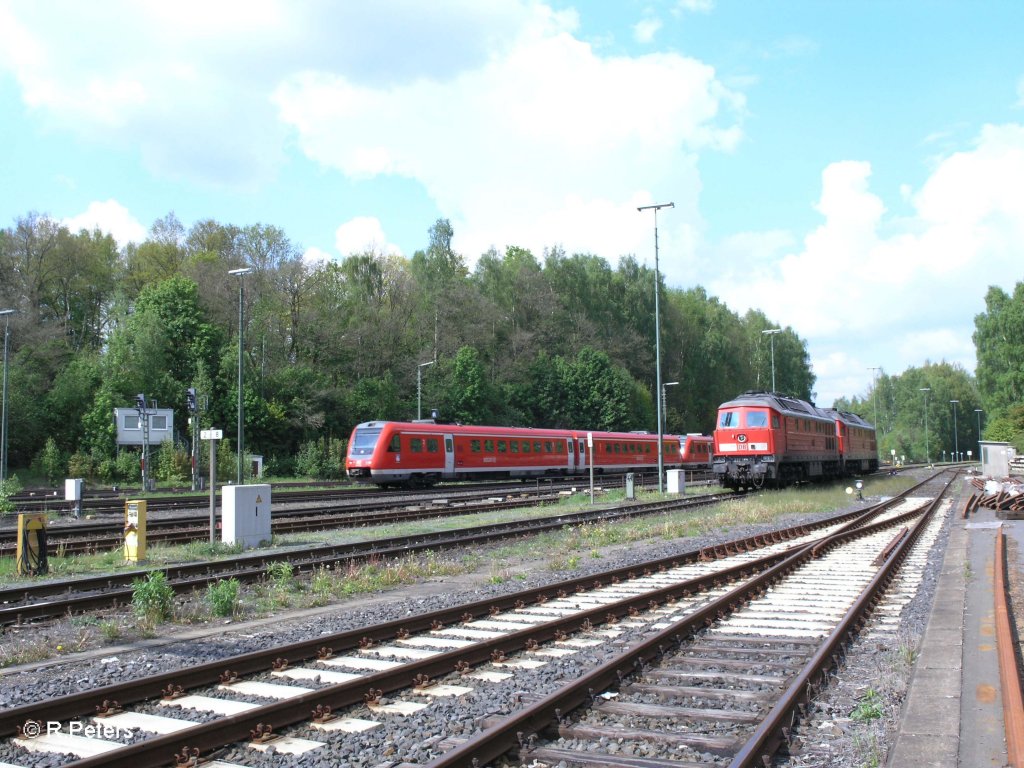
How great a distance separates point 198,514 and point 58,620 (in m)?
14.7

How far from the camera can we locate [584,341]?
71812mm

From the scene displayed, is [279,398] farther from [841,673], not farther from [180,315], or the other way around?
[841,673]

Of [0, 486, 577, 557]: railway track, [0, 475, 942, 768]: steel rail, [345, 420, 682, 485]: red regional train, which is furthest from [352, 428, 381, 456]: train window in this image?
[0, 475, 942, 768]: steel rail

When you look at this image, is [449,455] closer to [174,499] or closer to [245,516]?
[174,499]

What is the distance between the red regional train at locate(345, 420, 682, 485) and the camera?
111 ft

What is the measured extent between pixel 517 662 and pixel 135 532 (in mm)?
9156

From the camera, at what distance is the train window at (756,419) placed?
1203 inches

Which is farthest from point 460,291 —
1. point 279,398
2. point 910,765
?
point 910,765

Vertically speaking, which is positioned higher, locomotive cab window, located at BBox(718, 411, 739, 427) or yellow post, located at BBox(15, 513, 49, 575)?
locomotive cab window, located at BBox(718, 411, 739, 427)

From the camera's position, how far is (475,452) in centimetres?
3819

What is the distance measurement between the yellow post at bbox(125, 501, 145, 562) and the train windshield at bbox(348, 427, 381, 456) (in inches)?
745

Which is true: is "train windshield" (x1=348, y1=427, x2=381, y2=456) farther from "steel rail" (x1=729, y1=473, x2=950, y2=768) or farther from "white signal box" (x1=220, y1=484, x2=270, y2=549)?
"steel rail" (x1=729, y1=473, x2=950, y2=768)

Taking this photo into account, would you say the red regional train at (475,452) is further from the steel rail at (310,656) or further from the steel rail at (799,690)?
the steel rail at (799,690)

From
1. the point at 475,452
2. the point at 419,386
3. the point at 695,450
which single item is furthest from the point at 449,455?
the point at 695,450
